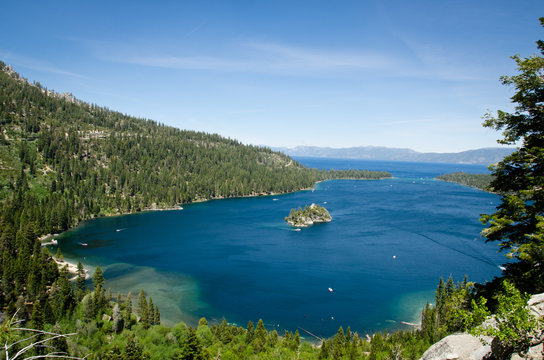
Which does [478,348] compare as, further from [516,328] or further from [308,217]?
[308,217]

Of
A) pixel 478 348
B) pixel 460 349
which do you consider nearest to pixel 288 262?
pixel 460 349

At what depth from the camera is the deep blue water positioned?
62094mm

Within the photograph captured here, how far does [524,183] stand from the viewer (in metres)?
16.6

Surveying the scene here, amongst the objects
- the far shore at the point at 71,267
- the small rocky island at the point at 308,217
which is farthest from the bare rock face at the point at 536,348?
the small rocky island at the point at 308,217

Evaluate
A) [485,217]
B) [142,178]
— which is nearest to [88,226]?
[142,178]

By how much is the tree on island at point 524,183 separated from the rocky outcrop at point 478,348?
2.15 meters

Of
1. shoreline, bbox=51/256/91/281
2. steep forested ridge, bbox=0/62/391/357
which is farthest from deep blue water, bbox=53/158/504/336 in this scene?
steep forested ridge, bbox=0/62/391/357

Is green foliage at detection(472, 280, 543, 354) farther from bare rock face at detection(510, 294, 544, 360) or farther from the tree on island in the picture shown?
the tree on island

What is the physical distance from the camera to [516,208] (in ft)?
52.1

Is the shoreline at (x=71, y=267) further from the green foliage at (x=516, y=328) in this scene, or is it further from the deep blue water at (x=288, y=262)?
A: the green foliage at (x=516, y=328)

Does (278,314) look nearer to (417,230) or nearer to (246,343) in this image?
(246,343)

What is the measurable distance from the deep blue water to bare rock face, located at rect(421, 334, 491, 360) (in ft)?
140

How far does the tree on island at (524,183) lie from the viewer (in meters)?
15.2

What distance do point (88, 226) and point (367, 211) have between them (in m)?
124
